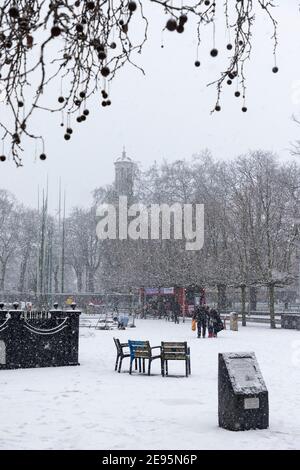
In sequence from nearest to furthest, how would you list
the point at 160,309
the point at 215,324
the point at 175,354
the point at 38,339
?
the point at 175,354 < the point at 38,339 < the point at 215,324 < the point at 160,309

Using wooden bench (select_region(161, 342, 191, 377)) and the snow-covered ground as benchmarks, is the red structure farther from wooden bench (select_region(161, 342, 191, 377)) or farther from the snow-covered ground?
wooden bench (select_region(161, 342, 191, 377))

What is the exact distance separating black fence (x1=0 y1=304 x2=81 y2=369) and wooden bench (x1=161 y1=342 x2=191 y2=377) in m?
3.07

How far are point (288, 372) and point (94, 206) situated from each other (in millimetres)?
51502

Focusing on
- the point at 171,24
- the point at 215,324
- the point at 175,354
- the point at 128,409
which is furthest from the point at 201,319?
the point at 171,24

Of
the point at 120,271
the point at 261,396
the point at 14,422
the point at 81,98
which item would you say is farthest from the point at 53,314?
the point at 120,271

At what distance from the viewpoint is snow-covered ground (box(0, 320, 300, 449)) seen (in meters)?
8.40

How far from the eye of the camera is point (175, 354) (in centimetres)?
1530

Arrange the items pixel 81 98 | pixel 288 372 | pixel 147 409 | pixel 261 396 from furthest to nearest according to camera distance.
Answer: pixel 288 372 → pixel 147 409 → pixel 261 396 → pixel 81 98

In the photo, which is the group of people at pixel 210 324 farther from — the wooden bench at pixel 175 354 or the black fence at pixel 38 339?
the wooden bench at pixel 175 354

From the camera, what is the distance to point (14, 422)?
9.53m

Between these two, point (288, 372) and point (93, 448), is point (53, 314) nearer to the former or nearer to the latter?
point (288, 372)

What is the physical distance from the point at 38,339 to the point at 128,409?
665 cm

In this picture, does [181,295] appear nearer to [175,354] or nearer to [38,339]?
[38,339]

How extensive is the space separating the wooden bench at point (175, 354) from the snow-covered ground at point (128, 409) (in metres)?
0.33
